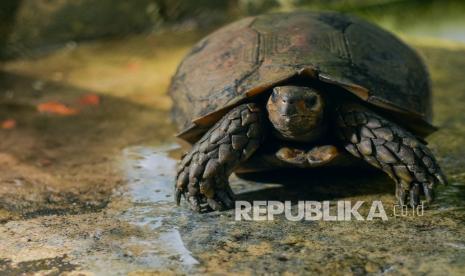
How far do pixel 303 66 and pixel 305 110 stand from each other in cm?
26

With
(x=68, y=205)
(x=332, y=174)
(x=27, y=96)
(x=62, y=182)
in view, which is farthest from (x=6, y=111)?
(x=332, y=174)

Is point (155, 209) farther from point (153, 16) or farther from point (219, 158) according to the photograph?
point (153, 16)

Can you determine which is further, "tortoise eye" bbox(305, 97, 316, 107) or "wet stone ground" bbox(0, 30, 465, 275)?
"tortoise eye" bbox(305, 97, 316, 107)

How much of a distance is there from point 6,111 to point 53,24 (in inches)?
95.8

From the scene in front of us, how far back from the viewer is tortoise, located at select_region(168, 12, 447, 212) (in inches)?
140

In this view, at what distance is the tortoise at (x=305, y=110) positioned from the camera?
140 inches

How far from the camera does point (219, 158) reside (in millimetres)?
3574

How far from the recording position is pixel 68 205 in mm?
3809

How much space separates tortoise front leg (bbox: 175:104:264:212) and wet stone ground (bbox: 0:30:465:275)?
100 mm

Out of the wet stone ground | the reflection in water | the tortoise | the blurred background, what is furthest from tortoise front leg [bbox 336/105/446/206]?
the blurred background

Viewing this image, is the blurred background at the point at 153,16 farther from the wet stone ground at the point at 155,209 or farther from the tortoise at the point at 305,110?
the tortoise at the point at 305,110

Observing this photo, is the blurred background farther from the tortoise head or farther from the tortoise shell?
the tortoise head

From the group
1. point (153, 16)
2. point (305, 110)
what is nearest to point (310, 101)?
point (305, 110)

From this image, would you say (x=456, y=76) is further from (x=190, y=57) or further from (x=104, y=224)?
(x=104, y=224)
